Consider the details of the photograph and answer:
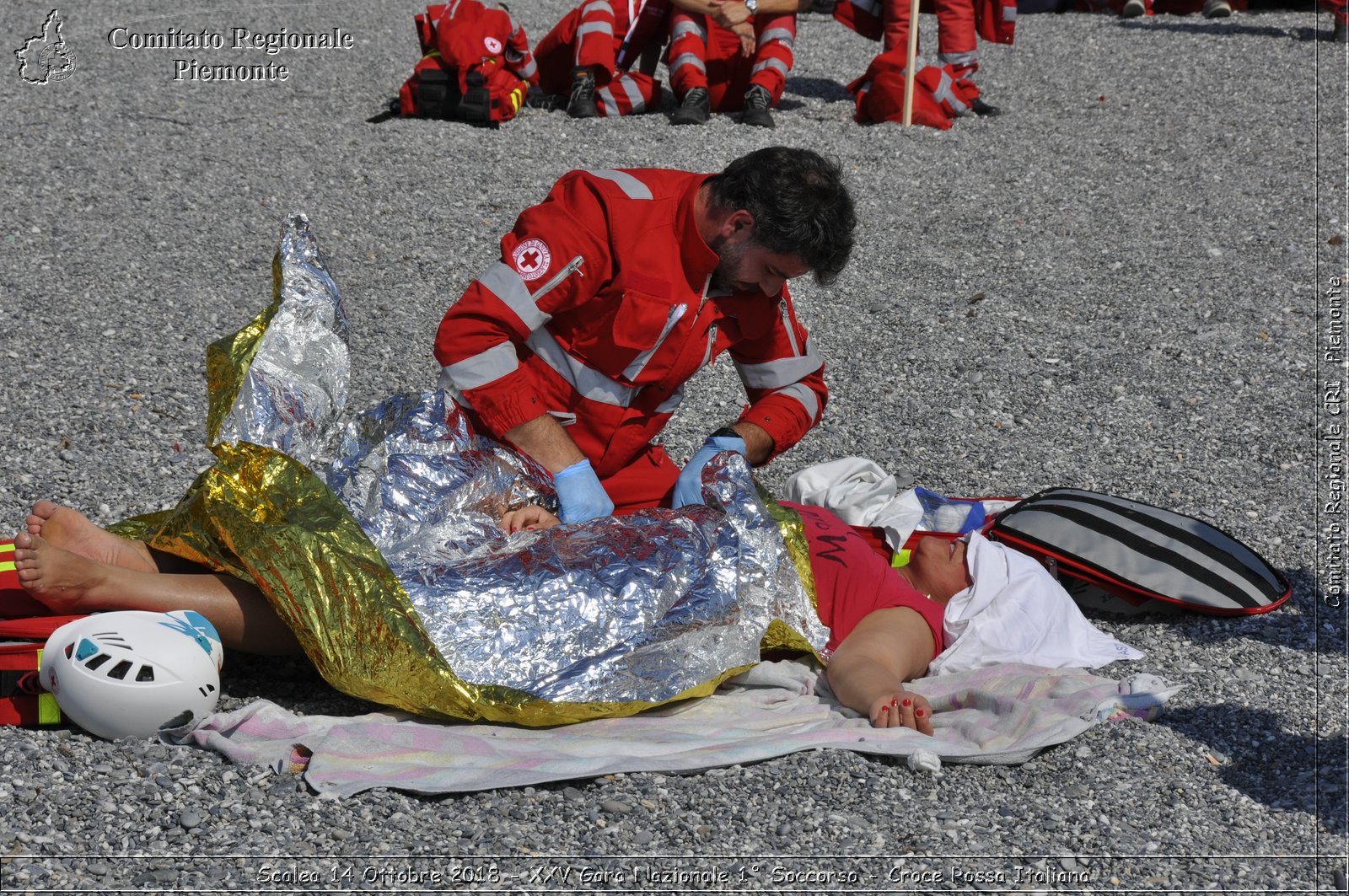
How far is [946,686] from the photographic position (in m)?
2.81

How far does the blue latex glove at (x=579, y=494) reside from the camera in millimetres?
2807

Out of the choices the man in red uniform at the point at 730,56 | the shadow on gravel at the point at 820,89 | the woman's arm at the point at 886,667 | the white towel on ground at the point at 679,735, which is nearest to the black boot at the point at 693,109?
the man in red uniform at the point at 730,56

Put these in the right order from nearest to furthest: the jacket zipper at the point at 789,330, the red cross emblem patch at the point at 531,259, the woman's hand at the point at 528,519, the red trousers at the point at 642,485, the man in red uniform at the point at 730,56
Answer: the red cross emblem patch at the point at 531,259 → the woman's hand at the point at 528,519 → the red trousers at the point at 642,485 → the jacket zipper at the point at 789,330 → the man in red uniform at the point at 730,56

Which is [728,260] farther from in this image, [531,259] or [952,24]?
[952,24]

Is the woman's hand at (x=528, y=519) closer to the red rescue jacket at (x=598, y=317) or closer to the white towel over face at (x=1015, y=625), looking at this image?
the red rescue jacket at (x=598, y=317)

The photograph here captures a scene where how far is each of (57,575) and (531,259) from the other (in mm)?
1136

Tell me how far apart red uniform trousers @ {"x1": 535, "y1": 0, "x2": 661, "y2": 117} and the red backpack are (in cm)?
36

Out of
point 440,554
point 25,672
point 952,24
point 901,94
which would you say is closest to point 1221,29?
point 952,24

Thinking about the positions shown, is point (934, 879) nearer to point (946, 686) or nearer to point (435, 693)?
point (946, 686)

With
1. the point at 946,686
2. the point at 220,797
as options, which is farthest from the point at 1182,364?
the point at 220,797

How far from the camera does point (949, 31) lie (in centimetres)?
754

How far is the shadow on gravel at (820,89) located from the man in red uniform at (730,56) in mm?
655

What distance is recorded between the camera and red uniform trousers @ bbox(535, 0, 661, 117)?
7129 millimetres

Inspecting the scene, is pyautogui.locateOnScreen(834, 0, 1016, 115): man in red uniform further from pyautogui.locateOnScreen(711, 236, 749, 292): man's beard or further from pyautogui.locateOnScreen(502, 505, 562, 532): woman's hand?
pyautogui.locateOnScreen(502, 505, 562, 532): woman's hand
